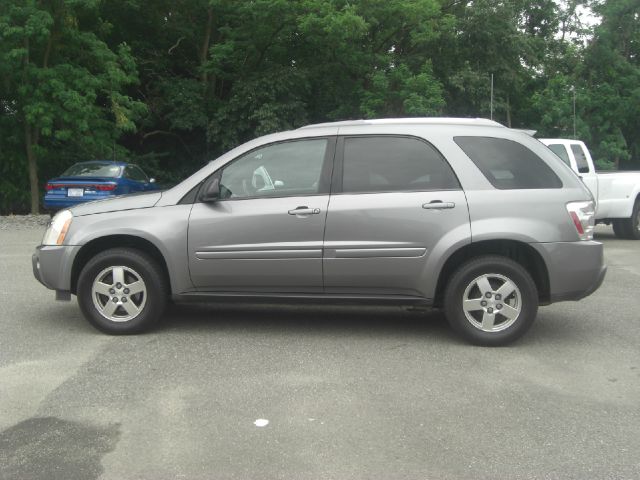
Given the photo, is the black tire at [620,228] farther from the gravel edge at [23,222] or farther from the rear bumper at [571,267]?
the gravel edge at [23,222]

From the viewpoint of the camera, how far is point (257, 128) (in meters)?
25.8

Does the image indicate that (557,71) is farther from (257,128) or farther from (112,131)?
(112,131)

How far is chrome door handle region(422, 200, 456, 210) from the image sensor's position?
234 inches

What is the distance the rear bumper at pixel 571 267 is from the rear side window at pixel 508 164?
A: 54 centimetres

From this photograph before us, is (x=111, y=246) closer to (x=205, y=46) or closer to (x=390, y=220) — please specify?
Answer: (x=390, y=220)

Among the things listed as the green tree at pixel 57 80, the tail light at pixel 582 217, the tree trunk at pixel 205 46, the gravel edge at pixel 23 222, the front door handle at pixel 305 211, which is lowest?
the gravel edge at pixel 23 222

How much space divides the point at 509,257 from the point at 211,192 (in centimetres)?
258

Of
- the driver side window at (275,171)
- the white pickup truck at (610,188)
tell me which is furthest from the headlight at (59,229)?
the white pickup truck at (610,188)

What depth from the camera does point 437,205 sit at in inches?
234

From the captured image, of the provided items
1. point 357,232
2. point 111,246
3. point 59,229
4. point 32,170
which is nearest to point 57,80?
point 32,170

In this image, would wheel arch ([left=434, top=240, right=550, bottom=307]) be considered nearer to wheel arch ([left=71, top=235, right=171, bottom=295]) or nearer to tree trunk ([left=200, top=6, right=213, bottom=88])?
wheel arch ([left=71, top=235, right=171, bottom=295])

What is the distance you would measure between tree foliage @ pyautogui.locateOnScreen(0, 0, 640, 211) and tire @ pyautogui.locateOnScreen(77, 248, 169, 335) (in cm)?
1428

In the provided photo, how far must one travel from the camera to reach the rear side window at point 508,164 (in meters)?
6.04

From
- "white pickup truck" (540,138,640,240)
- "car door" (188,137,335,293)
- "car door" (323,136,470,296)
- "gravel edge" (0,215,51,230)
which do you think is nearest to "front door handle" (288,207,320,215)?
"car door" (188,137,335,293)
